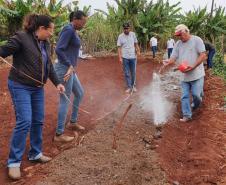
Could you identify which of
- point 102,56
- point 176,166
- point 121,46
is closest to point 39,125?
point 176,166

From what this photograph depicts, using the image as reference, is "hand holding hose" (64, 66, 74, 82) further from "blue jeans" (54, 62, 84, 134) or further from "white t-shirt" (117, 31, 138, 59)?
"white t-shirt" (117, 31, 138, 59)

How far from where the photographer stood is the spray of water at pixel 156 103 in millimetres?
7582

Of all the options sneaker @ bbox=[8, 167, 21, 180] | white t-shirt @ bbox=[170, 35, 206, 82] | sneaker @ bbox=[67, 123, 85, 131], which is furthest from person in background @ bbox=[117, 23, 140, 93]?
sneaker @ bbox=[8, 167, 21, 180]

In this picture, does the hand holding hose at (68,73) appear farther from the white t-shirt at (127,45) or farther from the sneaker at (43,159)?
the white t-shirt at (127,45)

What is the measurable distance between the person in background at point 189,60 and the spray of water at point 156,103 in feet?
1.56

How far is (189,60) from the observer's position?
716 centimetres

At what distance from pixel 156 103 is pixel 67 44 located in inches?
140

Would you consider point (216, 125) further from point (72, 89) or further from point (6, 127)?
point (6, 127)

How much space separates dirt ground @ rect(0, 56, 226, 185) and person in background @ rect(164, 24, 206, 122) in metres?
0.48

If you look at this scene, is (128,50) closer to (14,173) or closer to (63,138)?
(63,138)

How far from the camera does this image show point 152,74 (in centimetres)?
1397

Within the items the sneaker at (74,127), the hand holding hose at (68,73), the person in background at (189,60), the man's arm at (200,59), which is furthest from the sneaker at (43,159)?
the man's arm at (200,59)

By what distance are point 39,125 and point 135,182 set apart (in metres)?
1.49

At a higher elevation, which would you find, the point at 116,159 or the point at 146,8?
the point at 146,8
